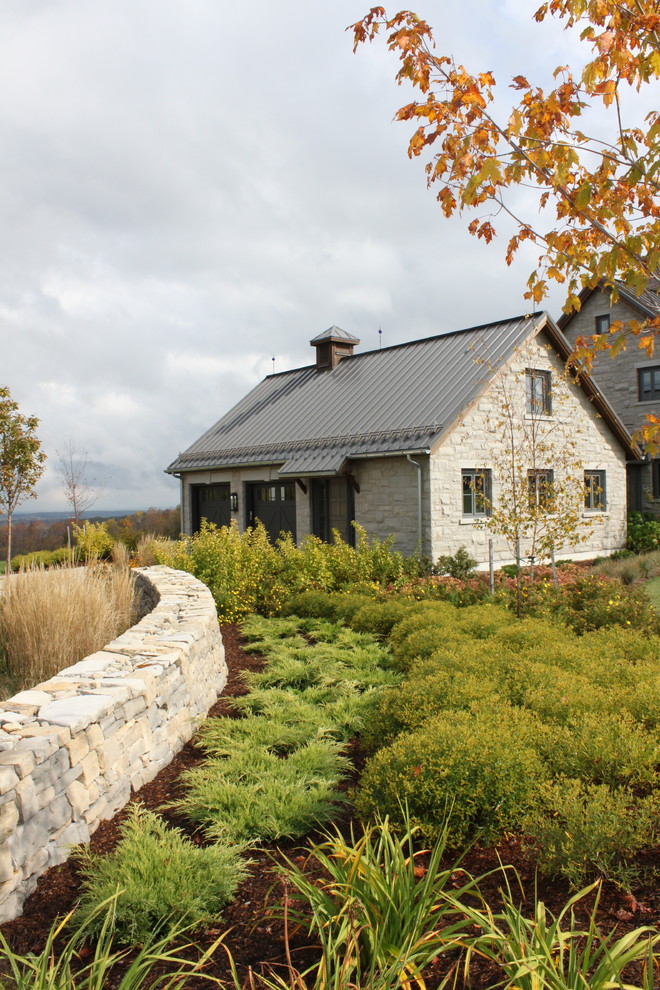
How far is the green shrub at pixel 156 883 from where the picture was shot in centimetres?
304

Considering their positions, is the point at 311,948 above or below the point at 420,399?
below

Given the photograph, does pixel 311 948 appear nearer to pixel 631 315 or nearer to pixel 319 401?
pixel 319 401

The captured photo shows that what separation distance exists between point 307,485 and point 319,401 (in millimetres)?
3374

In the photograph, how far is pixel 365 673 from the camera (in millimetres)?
6598

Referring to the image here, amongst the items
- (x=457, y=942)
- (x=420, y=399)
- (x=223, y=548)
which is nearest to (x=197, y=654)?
(x=457, y=942)

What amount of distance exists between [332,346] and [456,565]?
32.9ft

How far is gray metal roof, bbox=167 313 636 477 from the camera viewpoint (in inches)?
647

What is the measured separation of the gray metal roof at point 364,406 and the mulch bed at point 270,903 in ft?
38.5

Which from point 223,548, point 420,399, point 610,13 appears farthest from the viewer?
point 420,399

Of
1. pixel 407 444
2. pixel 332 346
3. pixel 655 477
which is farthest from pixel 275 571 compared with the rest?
pixel 655 477

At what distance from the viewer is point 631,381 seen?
2505 cm

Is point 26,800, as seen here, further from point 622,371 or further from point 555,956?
point 622,371

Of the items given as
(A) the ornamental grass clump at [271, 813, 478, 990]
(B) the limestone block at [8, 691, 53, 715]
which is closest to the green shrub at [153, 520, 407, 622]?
(B) the limestone block at [8, 691, 53, 715]

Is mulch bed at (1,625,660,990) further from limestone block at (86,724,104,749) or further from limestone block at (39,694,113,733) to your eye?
limestone block at (39,694,113,733)
